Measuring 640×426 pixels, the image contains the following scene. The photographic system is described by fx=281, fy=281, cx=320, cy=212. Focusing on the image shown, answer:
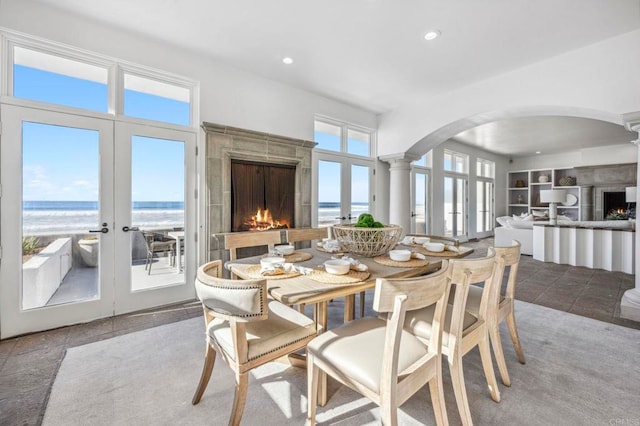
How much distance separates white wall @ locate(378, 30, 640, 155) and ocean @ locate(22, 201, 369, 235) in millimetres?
3737

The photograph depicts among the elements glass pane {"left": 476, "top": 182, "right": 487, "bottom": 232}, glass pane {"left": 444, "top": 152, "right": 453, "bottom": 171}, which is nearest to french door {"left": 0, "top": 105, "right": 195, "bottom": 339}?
glass pane {"left": 444, "top": 152, "right": 453, "bottom": 171}

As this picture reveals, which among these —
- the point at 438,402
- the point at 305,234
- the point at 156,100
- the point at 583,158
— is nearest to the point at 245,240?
the point at 305,234

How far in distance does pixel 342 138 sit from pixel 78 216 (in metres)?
3.67

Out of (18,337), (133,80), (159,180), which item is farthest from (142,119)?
(18,337)

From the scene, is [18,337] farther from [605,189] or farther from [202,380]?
[605,189]

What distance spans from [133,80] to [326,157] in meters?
2.65

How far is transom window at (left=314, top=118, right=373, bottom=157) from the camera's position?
4.55 metres

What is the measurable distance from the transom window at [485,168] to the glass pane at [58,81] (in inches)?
355

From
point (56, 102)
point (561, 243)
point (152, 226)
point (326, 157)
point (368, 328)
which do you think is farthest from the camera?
point (561, 243)

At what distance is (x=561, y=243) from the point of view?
5.17 metres

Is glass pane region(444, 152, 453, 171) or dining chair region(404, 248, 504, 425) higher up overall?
glass pane region(444, 152, 453, 171)

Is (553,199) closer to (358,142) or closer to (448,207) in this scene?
(448,207)

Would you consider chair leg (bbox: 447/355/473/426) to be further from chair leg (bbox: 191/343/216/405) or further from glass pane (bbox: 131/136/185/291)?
glass pane (bbox: 131/136/185/291)

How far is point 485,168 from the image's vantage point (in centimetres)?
910
